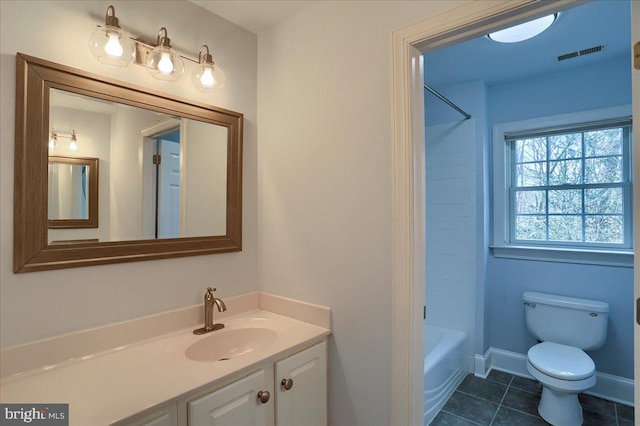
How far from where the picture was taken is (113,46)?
121 centimetres

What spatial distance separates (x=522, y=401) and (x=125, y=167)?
2.91m

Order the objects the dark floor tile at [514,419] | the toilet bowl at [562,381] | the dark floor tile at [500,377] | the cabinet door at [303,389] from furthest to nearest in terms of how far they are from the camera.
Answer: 1. the dark floor tile at [500,377]
2. the dark floor tile at [514,419]
3. the toilet bowl at [562,381]
4. the cabinet door at [303,389]

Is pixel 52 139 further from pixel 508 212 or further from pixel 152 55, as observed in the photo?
pixel 508 212

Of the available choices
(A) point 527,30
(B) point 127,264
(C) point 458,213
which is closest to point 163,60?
(B) point 127,264

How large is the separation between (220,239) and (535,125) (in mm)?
2603

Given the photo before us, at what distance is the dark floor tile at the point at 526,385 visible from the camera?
2.37 metres

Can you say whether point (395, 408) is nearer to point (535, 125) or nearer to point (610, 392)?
point (610, 392)

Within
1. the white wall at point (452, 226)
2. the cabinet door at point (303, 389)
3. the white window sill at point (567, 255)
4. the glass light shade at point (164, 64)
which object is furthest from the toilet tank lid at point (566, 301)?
the glass light shade at point (164, 64)

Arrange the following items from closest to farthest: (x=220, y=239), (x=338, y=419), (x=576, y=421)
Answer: (x=338, y=419)
(x=220, y=239)
(x=576, y=421)

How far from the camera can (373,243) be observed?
4.42ft

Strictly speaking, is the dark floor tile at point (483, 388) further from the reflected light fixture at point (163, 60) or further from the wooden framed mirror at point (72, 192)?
the reflected light fixture at point (163, 60)

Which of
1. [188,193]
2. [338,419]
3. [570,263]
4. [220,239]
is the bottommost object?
[338,419]

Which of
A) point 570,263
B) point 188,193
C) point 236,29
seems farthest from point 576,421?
point 236,29

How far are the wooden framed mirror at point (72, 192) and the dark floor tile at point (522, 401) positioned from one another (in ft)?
9.12
